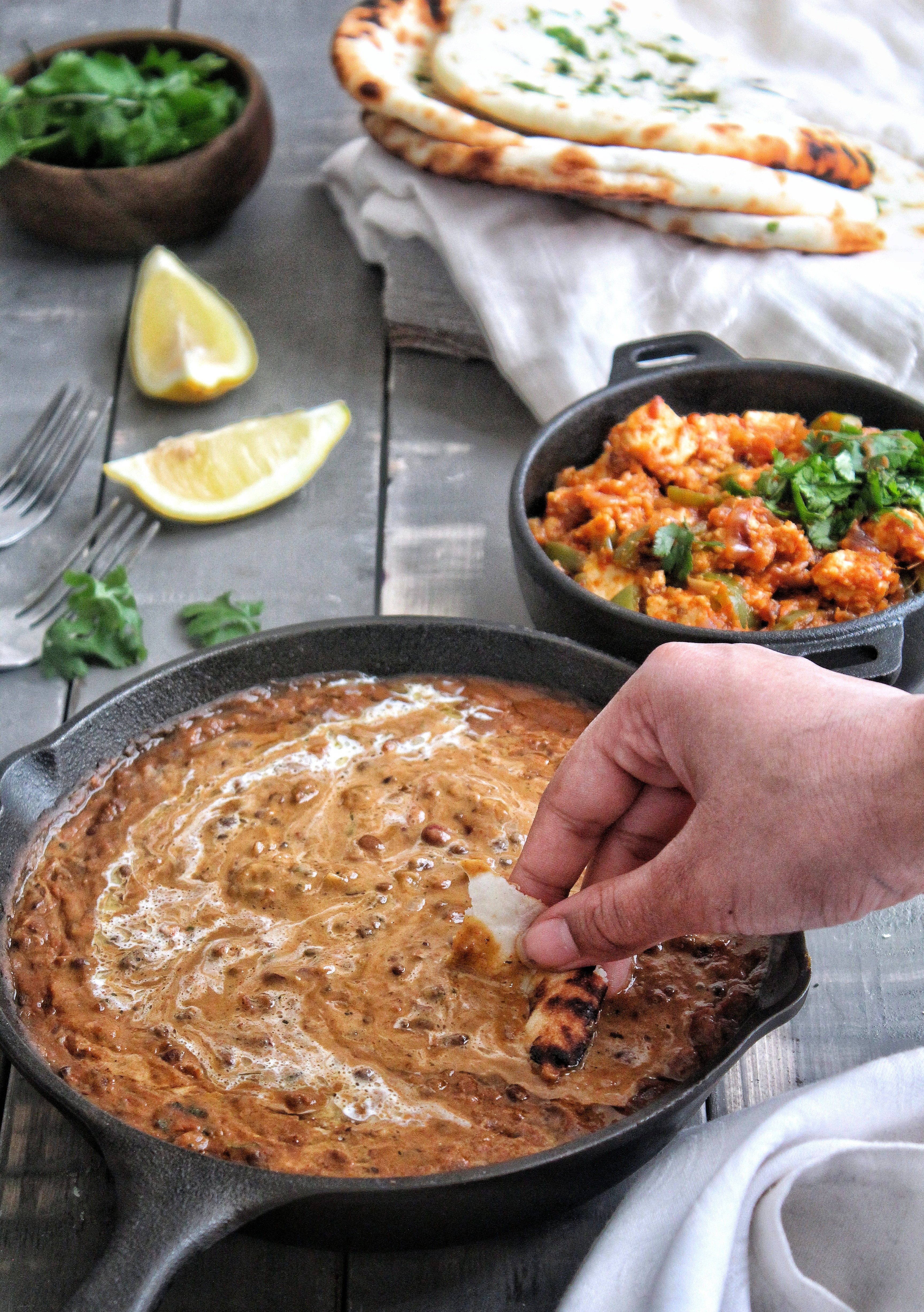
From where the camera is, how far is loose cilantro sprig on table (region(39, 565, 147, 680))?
2.48 meters

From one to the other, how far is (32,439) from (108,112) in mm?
889

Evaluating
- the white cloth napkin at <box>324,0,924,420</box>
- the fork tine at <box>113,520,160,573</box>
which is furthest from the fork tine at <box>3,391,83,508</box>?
the white cloth napkin at <box>324,0,924,420</box>

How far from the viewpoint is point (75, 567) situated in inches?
106

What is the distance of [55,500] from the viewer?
9.32 feet

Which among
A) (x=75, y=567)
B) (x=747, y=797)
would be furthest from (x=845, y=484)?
(x=75, y=567)

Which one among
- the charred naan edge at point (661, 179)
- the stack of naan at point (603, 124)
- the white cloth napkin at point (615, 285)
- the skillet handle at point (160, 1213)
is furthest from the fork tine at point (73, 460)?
the skillet handle at point (160, 1213)

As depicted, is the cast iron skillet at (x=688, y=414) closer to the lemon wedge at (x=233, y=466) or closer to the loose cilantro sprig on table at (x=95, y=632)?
the lemon wedge at (x=233, y=466)

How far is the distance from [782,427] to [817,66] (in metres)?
1.60

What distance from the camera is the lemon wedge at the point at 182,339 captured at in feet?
10.1

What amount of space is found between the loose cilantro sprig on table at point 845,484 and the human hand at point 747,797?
79cm

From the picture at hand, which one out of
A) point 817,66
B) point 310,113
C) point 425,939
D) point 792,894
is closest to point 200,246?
point 310,113

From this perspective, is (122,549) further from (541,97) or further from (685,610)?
(541,97)

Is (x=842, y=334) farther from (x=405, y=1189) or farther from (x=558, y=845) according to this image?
(x=405, y=1189)

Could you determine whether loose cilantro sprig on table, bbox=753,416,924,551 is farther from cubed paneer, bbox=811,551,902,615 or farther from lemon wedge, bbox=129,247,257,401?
lemon wedge, bbox=129,247,257,401
